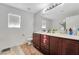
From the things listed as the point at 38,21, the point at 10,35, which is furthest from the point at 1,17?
the point at 38,21

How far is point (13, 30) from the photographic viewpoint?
131 inches

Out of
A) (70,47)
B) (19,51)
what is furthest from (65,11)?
(19,51)

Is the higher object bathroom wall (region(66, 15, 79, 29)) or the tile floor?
bathroom wall (region(66, 15, 79, 29))

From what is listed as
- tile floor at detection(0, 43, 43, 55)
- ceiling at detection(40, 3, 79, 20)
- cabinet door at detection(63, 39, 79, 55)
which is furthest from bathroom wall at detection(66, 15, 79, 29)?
tile floor at detection(0, 43, 43, 55)

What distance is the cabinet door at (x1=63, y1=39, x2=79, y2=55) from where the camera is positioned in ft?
4.88

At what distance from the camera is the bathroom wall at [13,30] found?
305 cm

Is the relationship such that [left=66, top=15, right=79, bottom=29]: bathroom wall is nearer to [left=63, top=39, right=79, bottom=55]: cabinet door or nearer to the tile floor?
[left=63, top=39, right=79, bottom=55]: cabinet door

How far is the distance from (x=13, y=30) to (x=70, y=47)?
7.86 feet

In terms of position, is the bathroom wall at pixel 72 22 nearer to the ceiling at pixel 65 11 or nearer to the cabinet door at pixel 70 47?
the ceiling at pixel 65 11

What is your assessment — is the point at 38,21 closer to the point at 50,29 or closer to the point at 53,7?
the point at 50,29

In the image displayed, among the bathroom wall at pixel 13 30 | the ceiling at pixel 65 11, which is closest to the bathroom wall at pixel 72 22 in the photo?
the ceiling at pixel 65 11

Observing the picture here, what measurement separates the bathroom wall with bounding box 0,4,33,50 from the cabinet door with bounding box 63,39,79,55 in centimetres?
202

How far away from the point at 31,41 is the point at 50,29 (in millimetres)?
1377

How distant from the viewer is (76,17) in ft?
6.50
